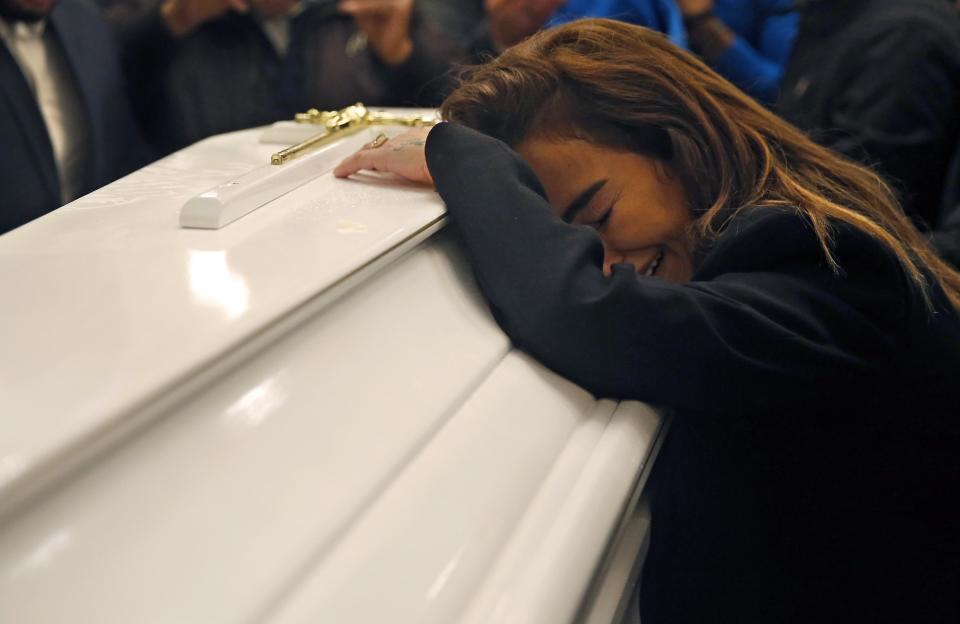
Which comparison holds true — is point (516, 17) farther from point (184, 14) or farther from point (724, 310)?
point (724, 310)

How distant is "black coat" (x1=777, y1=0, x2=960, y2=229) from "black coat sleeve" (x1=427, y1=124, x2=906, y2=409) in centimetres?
108

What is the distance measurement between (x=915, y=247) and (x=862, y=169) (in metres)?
0.15

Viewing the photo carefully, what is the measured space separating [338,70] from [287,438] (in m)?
1.64

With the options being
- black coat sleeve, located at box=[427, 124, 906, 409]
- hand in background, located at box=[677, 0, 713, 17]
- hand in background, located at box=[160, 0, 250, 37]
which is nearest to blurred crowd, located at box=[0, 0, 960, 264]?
hand in background, located at box=[160, 0, 250, 37]

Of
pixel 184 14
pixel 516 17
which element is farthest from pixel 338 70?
pixel 516 17

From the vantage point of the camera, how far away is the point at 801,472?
913mm

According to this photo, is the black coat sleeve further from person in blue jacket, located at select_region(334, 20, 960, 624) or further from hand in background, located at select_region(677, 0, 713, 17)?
hand in background, located at select_region(677, 0, 713, 17)

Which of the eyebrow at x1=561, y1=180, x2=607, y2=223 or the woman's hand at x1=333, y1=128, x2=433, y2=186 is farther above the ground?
the woman's hand at x1=333, y1=128, x2=433, y2=186

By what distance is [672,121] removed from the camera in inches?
41.0

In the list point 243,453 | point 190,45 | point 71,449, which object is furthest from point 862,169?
point 190,45

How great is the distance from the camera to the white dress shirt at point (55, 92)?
172 cm

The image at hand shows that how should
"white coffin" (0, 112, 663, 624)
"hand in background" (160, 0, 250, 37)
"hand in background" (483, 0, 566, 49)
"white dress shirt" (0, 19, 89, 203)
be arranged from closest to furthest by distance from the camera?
"white coffin" (0, 112, 663, 624) → "white dress shirt" (0, 19, 89, 203) → "hand in background" (160, 0, 250, 37) → "hand in background" (483, 0, 566, 49)

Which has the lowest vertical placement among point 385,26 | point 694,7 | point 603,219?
point 694,7

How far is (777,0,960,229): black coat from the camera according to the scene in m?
1.91
